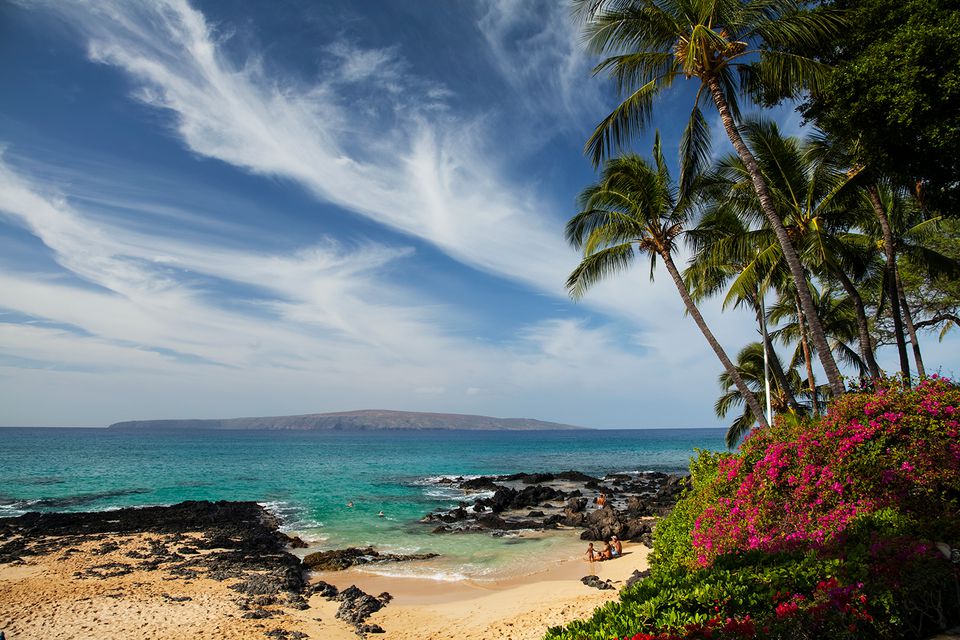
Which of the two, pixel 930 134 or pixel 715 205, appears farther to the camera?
pixel 715 205

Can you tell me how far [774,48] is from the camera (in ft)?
37.6

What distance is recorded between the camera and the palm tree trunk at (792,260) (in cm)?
972

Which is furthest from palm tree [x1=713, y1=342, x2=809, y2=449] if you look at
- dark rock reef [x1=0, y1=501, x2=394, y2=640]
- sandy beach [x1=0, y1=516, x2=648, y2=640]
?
dark rock reef [x1=0, y1=501, x2=394, y2=640]

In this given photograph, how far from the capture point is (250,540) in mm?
19516

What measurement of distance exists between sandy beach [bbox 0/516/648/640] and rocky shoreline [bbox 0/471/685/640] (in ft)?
0.57

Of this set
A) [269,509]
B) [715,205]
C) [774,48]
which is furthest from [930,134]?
[269,509]

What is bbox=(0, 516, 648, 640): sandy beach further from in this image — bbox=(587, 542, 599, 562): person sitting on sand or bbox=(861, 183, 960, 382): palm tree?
bbox=(861, 183, 960, 382): palm tree

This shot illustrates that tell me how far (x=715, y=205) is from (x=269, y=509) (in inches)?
1095

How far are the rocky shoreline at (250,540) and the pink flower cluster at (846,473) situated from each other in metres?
7.93

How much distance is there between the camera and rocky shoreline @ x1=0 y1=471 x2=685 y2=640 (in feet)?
41.5

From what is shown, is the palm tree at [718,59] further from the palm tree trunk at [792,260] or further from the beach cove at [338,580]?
the beach cove at [338,580]

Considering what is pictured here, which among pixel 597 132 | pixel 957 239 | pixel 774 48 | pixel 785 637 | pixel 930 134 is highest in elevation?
pixel 774 48

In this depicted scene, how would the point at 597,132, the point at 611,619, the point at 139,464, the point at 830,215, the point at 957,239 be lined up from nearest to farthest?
the point at 611,619, the point at 597,132, the point at 830,215, the point at 957,239, the point at 139,464

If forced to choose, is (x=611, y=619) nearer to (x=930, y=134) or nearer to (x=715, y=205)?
(x=930, y=134)
